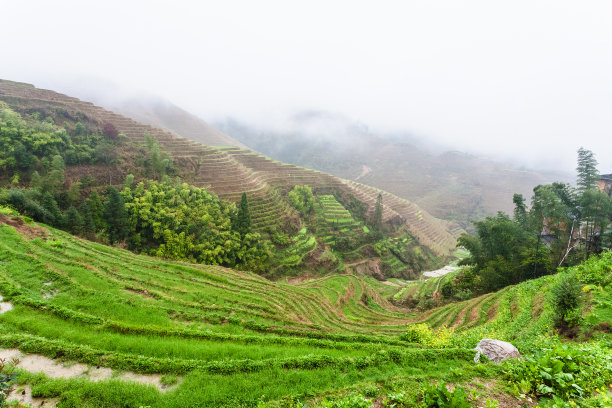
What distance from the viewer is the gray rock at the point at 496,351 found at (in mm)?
9023

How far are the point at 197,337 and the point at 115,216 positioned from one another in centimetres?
2789

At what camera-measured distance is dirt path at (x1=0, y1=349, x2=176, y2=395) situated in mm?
7961

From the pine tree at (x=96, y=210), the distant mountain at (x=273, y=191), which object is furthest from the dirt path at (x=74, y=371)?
the distant mountain at (x=273, y=191)

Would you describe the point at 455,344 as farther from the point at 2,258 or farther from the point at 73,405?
the point at 2,258

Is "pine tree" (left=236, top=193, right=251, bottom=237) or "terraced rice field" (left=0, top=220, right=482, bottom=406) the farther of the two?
"pine tree" (left=236, top=193, right=251, bottom=237)

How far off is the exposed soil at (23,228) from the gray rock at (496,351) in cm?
2881

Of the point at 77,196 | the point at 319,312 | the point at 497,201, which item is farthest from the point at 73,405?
the point at 497,201

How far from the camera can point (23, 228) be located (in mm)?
19219

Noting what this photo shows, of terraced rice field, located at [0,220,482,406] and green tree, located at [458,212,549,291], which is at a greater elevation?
green tree, located at [458,212,549,291]

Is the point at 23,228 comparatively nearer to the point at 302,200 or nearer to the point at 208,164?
the point at 208,164

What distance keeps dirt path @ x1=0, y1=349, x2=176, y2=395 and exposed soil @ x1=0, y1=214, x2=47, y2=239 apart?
14899 millimetres

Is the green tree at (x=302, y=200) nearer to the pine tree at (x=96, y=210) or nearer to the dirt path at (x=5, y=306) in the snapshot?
the pine tree at (x=96, y=210)

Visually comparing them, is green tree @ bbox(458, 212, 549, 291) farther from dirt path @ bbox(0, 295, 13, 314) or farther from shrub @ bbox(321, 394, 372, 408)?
dirt path @ bbox(0, 295, 13, 314)

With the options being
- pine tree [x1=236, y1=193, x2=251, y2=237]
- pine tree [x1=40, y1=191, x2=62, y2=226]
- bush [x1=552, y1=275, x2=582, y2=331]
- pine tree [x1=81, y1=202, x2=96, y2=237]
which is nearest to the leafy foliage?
pine tree [x1=236, y1=193, x2=251, y2=237]
